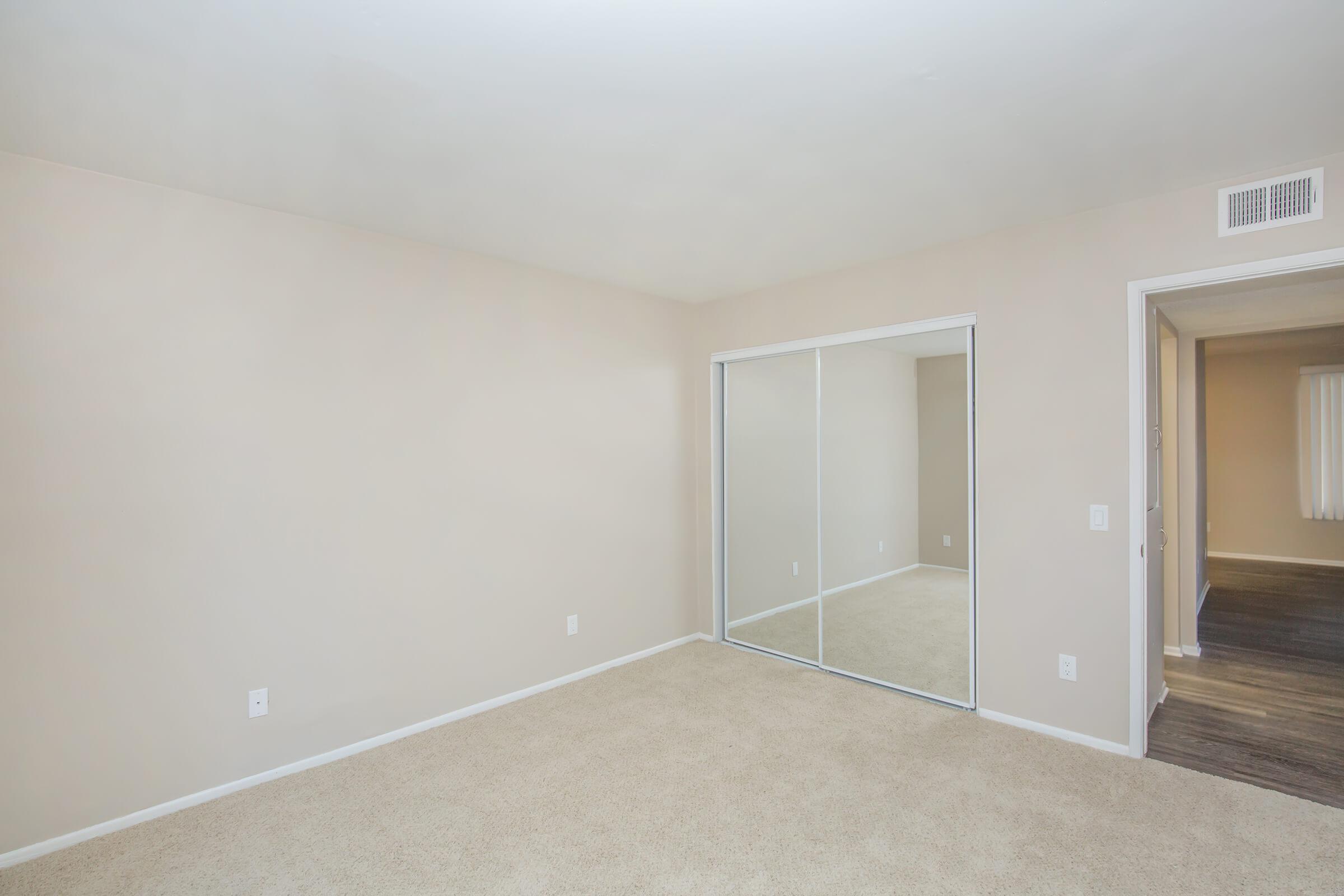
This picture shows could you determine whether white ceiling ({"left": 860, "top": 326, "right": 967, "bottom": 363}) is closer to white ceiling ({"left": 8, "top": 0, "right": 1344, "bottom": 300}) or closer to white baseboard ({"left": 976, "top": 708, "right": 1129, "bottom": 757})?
white ceiling ({"left": 8, "top": 0, "right": 1344, "bottom": 300})

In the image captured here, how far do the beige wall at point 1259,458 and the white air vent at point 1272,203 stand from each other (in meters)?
5.53

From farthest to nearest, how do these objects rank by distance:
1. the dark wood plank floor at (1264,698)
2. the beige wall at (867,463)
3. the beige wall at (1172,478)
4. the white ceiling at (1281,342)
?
1. the white ceiling at (1281,342)
2. the beige wall at (1172,478)
3. the beige wall at (867,463)
4. the dark wood plank floor at (1264,698)

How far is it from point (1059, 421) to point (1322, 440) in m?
5.99

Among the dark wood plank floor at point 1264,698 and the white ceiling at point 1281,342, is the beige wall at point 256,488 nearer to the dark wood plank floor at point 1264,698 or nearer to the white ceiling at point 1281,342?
the dark wood plank floor at point 1264,698

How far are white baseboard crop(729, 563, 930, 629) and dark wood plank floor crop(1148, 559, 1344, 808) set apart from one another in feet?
4.16

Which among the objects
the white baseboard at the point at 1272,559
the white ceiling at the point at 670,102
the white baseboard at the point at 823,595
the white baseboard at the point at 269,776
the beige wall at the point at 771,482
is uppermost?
the white ceiling at the point at 670,102

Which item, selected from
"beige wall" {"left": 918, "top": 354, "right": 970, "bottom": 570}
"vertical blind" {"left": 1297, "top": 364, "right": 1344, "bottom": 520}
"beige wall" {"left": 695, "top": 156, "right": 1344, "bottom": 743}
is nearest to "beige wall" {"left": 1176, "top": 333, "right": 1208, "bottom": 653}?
"beige wall" {"left": 695, "top": 156, "right": 1344, "bottom": 743}

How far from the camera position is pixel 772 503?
4.37 m

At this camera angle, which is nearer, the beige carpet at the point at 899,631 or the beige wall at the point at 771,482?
the beige carpet at the point at 899,631

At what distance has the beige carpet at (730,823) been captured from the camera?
2098 millimetres

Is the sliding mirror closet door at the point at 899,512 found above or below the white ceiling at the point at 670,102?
below

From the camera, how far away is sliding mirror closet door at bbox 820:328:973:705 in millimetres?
3463

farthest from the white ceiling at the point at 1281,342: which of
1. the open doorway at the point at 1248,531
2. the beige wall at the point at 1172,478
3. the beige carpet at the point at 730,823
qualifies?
the beige carpet at the point at 730,823

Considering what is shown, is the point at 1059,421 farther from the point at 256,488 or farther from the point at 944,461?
the point at 256,488
